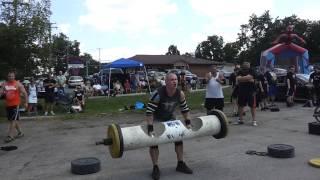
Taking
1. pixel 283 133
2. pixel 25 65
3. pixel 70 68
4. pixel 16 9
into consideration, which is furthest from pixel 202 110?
pixel 70 68

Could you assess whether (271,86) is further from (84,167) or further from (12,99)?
(84,167)

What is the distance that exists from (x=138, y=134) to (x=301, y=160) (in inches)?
123

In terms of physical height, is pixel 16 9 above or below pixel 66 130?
above

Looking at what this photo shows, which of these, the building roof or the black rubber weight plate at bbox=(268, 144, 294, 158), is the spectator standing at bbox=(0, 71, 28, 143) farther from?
the building roof

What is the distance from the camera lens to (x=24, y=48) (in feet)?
58.1

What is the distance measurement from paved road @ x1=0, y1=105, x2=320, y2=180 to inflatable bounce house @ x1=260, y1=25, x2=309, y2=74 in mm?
14329

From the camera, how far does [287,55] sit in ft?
92.1

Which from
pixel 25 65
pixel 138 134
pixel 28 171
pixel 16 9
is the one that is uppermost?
pixel 16 9

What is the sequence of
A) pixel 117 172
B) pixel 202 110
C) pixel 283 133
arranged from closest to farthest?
pixel 117 172
pixel 283 133
pixel 202 110

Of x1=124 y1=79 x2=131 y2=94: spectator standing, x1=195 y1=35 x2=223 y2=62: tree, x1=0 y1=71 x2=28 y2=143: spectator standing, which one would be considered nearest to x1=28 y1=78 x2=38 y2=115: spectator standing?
x1=0 y1=71 x2=28 y2=143: spectator standing

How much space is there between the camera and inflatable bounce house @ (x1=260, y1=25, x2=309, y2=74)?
27359 millimetres

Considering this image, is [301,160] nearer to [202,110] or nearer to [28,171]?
[28,171]

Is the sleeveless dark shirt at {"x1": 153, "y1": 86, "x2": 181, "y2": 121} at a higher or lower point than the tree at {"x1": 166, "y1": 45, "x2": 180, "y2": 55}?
lower

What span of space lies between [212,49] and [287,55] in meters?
89.1
